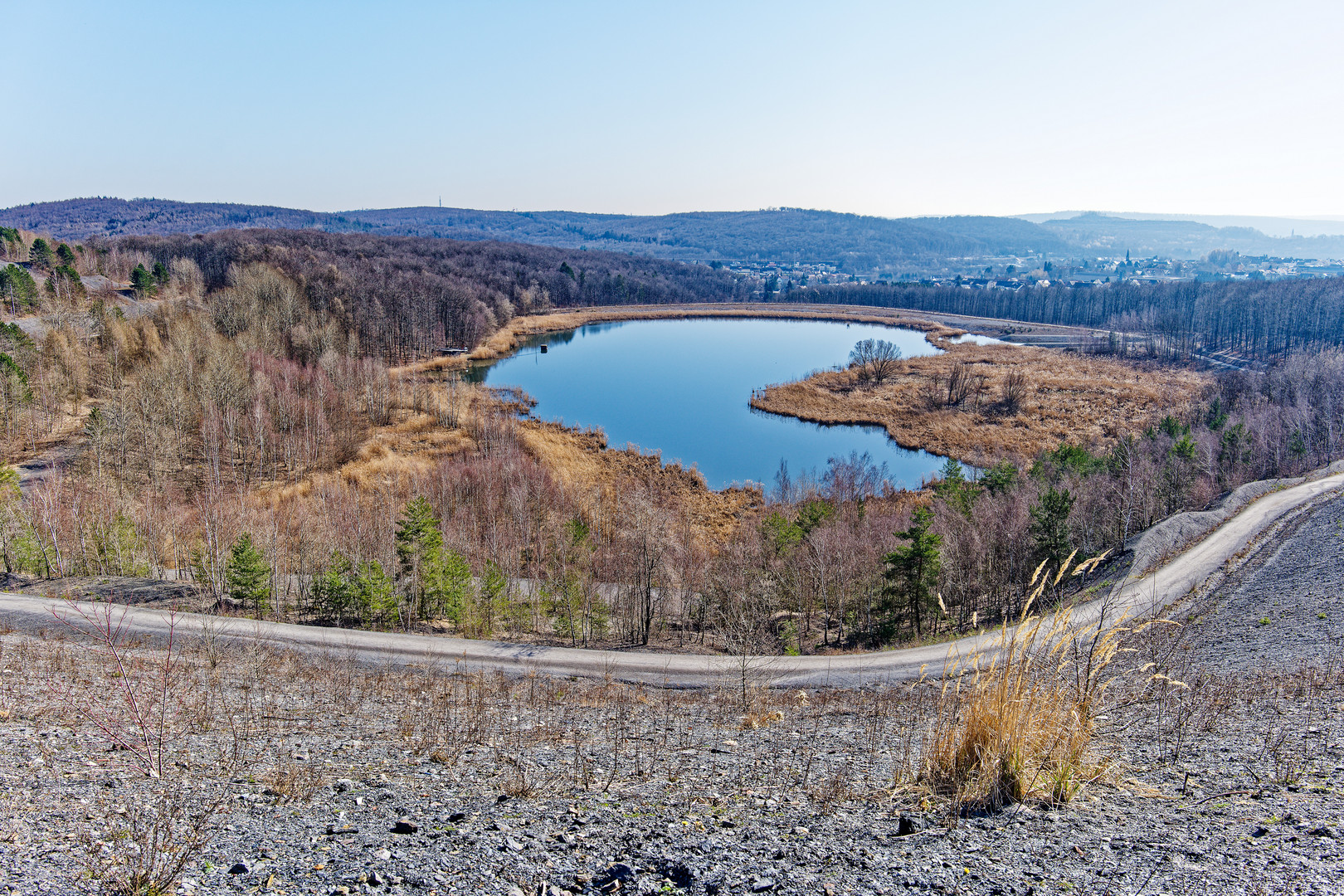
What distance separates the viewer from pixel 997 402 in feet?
251

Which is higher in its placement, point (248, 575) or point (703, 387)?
point (703, 387)

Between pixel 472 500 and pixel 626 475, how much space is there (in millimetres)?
15029

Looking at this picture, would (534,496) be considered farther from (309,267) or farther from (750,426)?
(309,267)

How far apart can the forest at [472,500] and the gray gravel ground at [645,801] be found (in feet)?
7.48

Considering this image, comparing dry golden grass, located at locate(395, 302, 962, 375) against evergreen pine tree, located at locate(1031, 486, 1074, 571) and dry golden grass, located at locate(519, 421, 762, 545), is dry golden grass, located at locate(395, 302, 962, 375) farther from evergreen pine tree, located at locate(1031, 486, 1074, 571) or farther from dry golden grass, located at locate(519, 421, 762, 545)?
evergreen pine tree, located at locate(1031, 486, 1074, 571)

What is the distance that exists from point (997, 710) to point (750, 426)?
65.2 meters

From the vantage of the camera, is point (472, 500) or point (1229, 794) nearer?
point (1229, 794)

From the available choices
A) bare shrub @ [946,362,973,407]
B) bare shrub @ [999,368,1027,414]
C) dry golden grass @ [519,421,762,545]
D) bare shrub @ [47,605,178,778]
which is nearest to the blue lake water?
dry golden grass @ [519,421,762,545]

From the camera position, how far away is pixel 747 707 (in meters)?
14.2

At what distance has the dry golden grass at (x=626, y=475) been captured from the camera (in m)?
44.2

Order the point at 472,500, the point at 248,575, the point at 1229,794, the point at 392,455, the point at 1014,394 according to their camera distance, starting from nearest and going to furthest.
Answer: the point at 1229,794, the point at 248,575, the point at 472,500, the point at 392,455, the point at 1014,394

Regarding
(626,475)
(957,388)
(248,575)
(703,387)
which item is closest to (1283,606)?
(248,575)

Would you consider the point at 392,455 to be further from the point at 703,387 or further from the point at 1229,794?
the point at 1229,794

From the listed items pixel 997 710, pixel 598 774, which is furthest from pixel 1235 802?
pixel 598 774
